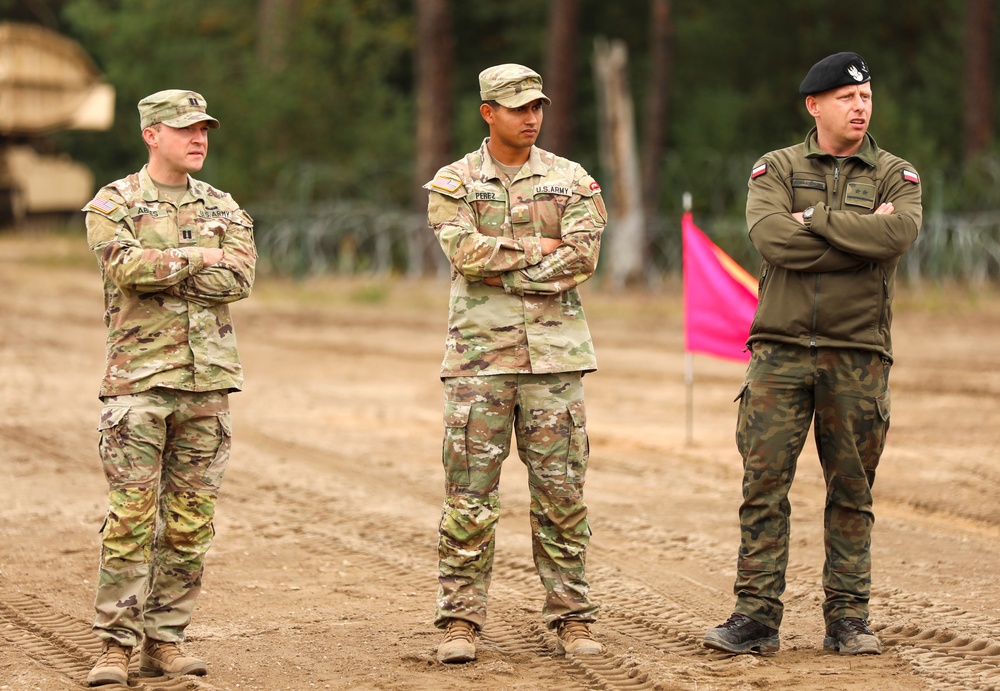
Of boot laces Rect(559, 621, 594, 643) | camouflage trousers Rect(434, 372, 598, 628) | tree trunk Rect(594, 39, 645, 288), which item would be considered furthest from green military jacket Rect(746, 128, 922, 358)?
tree trunk Rect(594, 39, 645, 288)

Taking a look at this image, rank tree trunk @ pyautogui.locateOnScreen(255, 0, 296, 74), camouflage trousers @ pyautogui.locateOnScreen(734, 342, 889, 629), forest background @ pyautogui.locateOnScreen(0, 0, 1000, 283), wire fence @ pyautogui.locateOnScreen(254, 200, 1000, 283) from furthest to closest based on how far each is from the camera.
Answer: tree trunk @ pyautogui.locateOnScreen(255, 0, 296, 74) → forest background @ pyautogui.locateOnScreen(0, 0, 1000, 283) → wire fence @ pyautogui.locateOnScreen(254, 200, 1000, 283) → camouflage trousers @ pyautogui.locateOnScreen(734, 342, 889, 629)

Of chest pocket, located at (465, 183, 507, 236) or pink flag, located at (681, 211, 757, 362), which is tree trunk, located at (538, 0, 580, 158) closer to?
pink flag, located at (681, 211, 757, 362)

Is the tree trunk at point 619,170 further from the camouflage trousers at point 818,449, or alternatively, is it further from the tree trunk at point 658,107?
the camouflage trousers at point 818,449

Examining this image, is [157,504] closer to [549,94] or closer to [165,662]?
[165,662]

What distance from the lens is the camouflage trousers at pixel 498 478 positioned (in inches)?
220

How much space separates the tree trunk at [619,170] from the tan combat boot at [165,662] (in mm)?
16716

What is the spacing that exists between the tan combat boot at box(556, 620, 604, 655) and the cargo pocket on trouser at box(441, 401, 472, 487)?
70 cm

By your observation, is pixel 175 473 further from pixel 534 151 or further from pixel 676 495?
pixel 676 495

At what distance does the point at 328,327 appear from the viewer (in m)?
18.2

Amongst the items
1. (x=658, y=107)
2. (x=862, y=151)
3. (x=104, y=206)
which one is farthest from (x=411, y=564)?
(x=658, y=107)

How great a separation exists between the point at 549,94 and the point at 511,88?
1810 centimetres

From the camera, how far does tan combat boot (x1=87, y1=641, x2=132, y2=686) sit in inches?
208

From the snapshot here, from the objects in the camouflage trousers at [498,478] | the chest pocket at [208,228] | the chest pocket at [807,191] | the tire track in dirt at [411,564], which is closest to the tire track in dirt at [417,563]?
the tire track in dirt at [411,564]

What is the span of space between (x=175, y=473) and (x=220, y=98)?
20579mm
